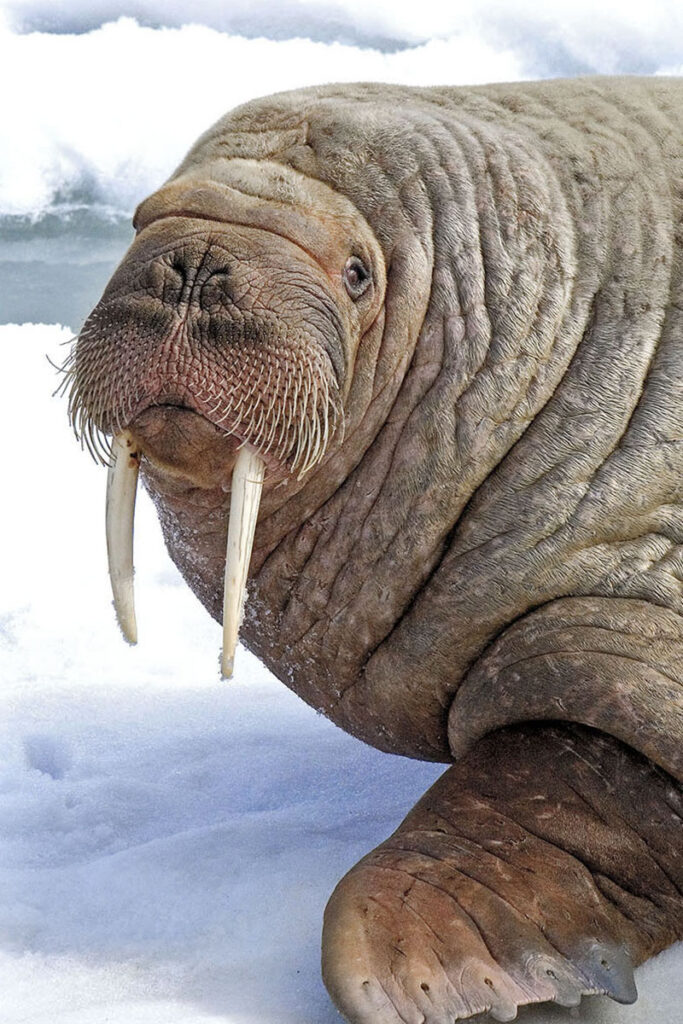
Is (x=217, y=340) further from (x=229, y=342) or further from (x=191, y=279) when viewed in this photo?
(x=191, y=279)

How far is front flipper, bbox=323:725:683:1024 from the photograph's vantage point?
11.2 feet

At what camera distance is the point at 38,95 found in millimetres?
15523

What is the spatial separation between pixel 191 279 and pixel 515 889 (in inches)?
72.3

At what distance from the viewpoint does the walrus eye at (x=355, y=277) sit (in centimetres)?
406

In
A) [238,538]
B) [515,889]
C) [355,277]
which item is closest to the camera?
[515,889]

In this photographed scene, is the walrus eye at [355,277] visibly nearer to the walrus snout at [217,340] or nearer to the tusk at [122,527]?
the walrus snout at [217,340]

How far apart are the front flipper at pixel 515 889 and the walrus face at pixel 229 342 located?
75cm

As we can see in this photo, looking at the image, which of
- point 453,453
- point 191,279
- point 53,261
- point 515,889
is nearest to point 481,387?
point 453,453

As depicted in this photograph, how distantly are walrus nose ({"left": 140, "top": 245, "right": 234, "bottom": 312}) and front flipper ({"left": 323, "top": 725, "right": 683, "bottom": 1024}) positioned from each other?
148 centimetres

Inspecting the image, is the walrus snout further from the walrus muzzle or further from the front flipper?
the front flipper

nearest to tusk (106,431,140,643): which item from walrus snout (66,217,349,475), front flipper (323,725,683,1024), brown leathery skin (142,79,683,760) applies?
walrus snout (66,217,349,475)

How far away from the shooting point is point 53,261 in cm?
1315

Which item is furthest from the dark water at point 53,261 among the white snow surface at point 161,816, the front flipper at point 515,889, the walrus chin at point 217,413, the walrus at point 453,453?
the front flipper at point 515,889

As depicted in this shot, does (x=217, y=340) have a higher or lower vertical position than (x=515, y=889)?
higher
